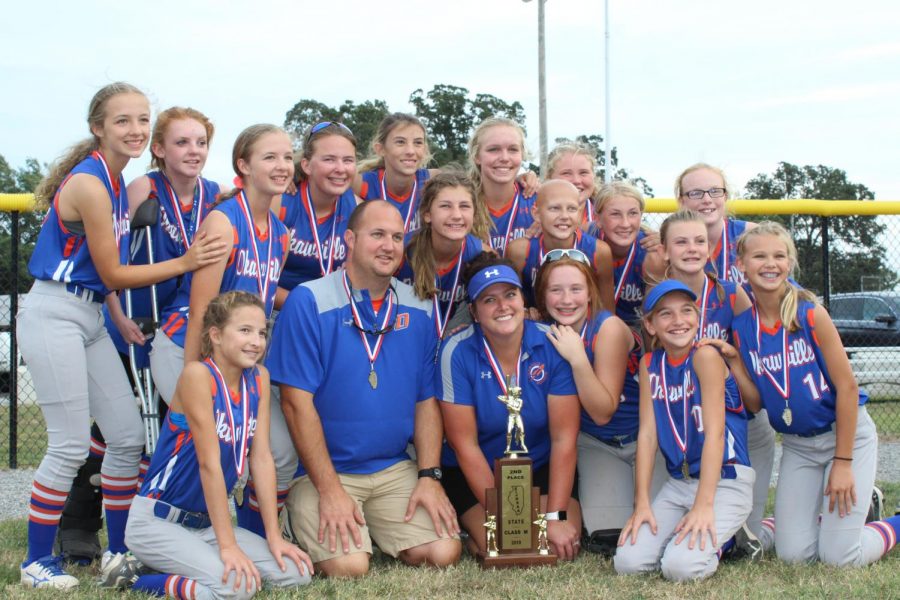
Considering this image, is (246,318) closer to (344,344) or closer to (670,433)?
(344,344)

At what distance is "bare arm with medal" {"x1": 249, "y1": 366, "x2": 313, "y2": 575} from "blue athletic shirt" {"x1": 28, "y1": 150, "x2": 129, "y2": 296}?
95 cm

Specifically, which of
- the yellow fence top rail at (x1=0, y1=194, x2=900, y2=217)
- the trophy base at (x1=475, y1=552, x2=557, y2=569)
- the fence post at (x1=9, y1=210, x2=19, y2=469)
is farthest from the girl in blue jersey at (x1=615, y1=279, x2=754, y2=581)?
the fence post at (x1=9, y1=210, x2=19, y2=469)

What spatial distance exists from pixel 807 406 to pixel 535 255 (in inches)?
66.5

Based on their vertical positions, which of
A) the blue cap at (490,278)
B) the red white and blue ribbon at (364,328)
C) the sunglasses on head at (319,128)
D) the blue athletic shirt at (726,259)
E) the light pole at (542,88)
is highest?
the light pole at (542,88)

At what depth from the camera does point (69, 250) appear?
4250mm

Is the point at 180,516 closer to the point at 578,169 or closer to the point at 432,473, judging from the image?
the point at 432,473

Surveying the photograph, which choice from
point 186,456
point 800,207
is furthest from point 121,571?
point 800,207

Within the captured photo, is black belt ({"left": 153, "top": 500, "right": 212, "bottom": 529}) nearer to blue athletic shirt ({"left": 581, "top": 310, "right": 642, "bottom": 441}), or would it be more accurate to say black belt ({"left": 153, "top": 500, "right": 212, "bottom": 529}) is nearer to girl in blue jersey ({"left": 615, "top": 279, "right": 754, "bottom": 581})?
girl in blue jersey ({"left": 615, "top": 279, "right": 754, "bottom": 581})

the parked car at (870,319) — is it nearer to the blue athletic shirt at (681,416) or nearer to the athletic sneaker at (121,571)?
the blue athletic shirt at (681,416)

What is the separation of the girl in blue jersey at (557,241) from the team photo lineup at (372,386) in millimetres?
25

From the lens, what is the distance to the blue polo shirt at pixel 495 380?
4.70 m

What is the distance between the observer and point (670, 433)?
15.1ft

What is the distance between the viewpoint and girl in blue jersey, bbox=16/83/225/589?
13.8ft

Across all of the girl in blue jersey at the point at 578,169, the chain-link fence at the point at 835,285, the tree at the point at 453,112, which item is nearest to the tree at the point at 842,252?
the chain-link fence at the point at 835,285
